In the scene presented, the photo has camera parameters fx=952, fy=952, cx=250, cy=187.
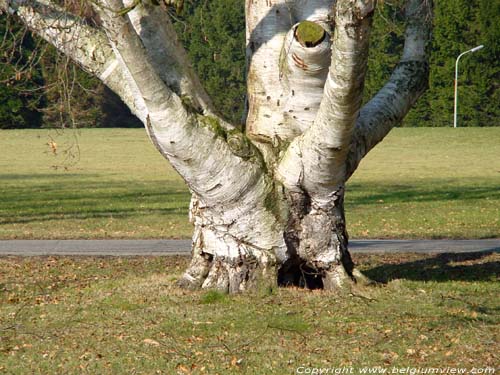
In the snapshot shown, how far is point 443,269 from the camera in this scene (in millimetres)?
11781

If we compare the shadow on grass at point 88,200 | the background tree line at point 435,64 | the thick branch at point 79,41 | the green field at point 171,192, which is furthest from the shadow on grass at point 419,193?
the background tree line at point 435,64

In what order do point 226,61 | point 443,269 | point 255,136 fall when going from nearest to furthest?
point 255,136
point 443,269
point 226,61

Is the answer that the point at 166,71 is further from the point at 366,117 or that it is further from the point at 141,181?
the point at 141,181

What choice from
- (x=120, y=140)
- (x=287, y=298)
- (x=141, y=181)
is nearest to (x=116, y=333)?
(x=287, y=298)

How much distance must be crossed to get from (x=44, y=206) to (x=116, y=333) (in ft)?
48.1

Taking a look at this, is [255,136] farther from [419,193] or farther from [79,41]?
[419,193]

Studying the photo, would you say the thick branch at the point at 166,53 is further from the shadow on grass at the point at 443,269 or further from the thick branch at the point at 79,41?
the shadow on grass at the point at 443,269

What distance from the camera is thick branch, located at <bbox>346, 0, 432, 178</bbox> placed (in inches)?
382

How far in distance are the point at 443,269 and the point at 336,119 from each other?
4.37 metres

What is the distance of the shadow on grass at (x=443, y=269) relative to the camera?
11.0m

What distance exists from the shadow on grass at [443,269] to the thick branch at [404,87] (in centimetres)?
173

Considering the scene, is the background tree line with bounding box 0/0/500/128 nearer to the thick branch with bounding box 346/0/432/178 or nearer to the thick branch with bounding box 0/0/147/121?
the thick branch with bounding box 346/0/432/178

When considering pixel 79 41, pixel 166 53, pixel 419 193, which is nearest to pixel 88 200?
pixel 419 193

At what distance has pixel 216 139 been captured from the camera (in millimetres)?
8664
